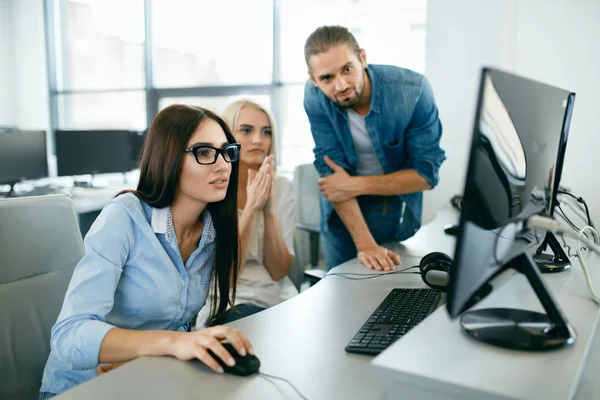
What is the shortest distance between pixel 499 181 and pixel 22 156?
395cm

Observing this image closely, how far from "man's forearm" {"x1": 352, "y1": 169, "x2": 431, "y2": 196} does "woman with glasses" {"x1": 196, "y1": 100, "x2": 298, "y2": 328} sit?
330 millimetres

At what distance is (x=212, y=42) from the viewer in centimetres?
484

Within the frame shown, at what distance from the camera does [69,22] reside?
584 cm

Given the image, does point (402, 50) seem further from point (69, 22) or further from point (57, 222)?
point (69, 22)

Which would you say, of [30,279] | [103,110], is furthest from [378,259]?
[103,110]

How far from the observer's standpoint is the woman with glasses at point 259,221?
5.81ft

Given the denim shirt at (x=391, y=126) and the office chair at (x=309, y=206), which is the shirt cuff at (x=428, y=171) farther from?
the office chair at (x=309, y=206)

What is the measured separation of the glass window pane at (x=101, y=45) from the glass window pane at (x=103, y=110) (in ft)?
0.37

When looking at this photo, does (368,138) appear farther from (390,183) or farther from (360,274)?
(360,274)

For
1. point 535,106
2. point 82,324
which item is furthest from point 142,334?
point 535,106

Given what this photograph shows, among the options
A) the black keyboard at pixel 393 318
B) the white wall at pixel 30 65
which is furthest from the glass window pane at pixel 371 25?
the white wall at pixel 30 65

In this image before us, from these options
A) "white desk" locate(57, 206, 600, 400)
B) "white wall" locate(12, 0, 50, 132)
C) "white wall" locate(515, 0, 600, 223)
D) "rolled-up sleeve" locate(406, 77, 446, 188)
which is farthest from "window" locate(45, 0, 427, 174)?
"white desk" locate(57, 206, 600, 400)

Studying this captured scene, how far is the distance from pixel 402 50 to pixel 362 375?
329cm

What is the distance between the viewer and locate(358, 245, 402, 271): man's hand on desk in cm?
159
